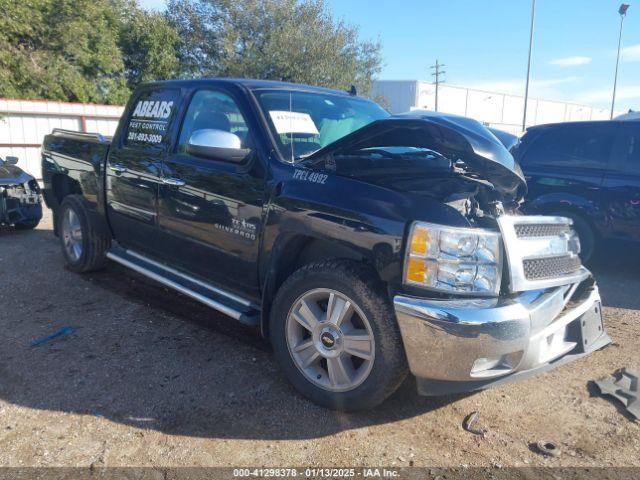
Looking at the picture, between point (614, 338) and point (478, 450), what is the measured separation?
7.25 ft

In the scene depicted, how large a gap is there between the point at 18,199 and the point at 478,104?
175ft

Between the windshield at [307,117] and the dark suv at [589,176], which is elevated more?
the windshield at [307,117]

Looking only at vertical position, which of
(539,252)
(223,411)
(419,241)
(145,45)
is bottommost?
(223,411)

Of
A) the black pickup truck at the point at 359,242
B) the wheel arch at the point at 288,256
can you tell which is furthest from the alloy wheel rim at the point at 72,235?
the wheel arch at the point at 288,256

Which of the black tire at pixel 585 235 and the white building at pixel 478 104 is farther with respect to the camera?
the white building at pixel 478 104

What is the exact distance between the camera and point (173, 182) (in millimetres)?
3957

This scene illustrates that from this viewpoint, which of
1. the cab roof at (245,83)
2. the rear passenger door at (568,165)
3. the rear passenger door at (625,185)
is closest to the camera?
the cab roof at (245,83)

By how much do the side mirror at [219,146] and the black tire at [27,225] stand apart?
5.74 meters

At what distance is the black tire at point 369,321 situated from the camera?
8.95 feet

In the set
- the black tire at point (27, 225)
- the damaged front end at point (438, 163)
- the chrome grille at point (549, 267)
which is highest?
the damaged front end at point (438, 163)

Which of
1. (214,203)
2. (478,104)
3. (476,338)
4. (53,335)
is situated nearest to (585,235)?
(476,338)

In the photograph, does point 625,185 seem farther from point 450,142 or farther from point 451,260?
point 451,260

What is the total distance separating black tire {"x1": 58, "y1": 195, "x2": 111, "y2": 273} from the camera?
17.2 feet

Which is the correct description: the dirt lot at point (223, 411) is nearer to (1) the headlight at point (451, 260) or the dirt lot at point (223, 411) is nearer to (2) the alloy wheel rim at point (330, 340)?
(2) the alloy wheel rim at point (330, 340)
